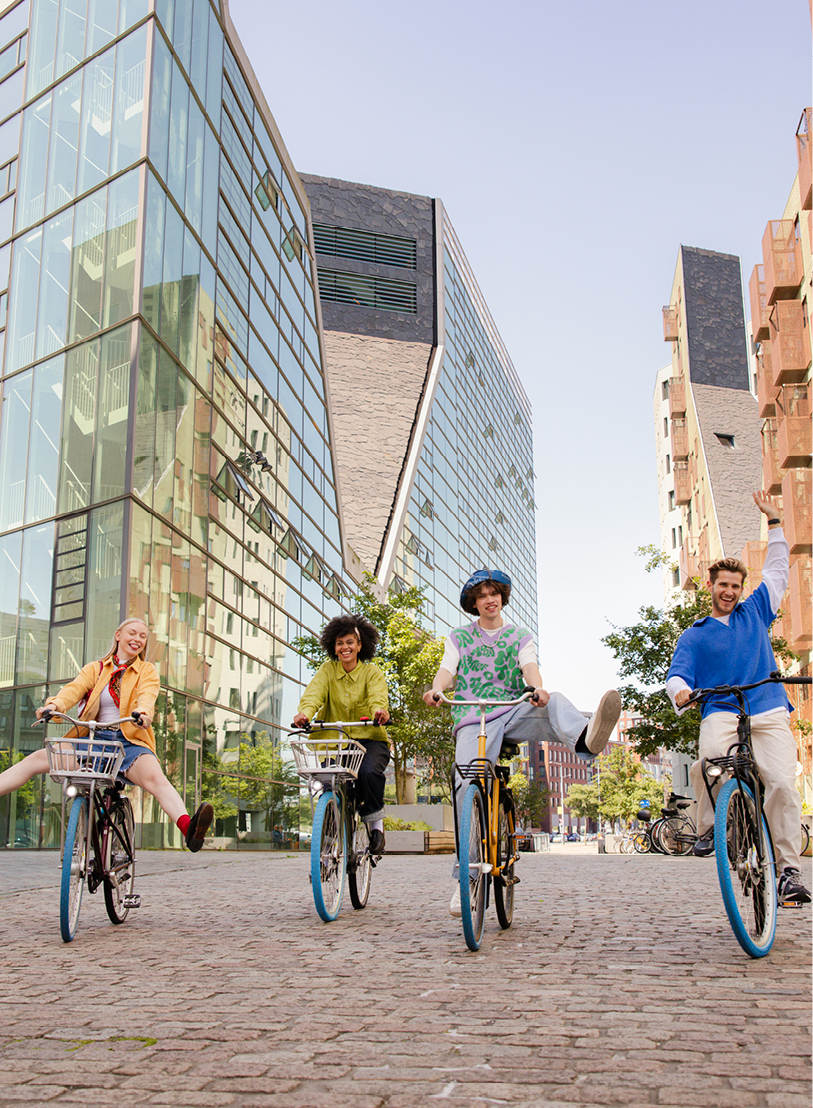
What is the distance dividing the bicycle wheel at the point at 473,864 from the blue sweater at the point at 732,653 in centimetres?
116

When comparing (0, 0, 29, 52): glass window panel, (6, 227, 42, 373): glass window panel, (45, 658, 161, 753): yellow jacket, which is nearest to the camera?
(45, 658, 161, 753): yellow jacket

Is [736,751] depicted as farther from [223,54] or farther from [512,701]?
[223,54]

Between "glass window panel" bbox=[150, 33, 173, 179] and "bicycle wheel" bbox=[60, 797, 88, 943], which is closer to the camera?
"bicycle wheel" bbox=[60, 797, 88, 943]

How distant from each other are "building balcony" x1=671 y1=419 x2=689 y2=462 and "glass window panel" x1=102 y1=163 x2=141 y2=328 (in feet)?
153

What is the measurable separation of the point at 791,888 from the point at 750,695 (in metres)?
0.88

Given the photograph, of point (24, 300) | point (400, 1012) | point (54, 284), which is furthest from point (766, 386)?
point (400, 1012)

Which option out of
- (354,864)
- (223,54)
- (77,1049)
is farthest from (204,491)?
(77,1049)

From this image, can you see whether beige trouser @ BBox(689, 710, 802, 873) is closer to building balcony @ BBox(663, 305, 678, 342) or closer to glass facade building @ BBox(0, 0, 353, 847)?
glass facade building @ BBox(0, 0, 353, 847)

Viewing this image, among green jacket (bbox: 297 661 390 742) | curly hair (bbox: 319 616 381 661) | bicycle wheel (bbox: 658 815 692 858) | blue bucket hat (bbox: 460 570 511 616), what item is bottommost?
bicycle wheel (bbox: 658 815 692 858)

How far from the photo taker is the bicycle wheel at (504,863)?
525 centimetres

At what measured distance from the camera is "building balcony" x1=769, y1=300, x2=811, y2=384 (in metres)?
32.4

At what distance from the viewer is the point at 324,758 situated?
6.09m

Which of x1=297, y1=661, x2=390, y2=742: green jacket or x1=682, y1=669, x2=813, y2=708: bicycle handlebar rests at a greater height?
x1=297, y1=661, x2=390, y2=742: green jacket

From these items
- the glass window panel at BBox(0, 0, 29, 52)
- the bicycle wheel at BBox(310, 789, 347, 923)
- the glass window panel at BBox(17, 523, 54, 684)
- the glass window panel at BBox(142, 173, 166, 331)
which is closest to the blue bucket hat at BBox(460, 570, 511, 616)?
the bicycle wheel at BBox(310, 789, 347, 923)
